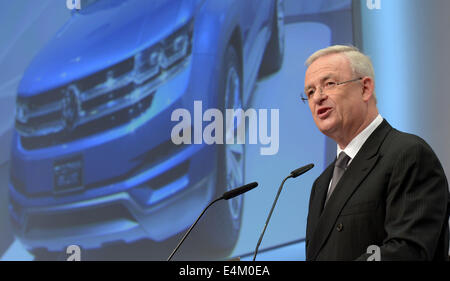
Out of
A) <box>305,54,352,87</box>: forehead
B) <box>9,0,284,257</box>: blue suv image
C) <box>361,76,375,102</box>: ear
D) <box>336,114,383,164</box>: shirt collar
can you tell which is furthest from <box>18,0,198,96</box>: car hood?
<box>336,114,383,164</box>: shirt collar

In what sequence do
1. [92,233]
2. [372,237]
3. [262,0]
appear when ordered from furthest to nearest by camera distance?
1. [262,0]
2. [92,233]
3. [372,237]

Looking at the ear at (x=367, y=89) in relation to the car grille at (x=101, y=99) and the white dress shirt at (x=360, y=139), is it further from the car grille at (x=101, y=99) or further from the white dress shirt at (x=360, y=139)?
the car grille at (x=101, y=99)

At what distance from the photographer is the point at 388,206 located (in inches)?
72.7

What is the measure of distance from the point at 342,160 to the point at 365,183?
0.26 meters

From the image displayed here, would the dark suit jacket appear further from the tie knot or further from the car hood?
the car hood

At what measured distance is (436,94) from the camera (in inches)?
155

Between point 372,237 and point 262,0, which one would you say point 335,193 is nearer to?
point 372,237

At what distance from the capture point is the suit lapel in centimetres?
200

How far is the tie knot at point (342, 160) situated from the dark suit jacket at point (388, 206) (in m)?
0.11

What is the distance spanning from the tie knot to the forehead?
1.06ft

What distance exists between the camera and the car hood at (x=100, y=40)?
12.2 feet

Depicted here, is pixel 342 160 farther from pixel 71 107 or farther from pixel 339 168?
pixel 71 107
